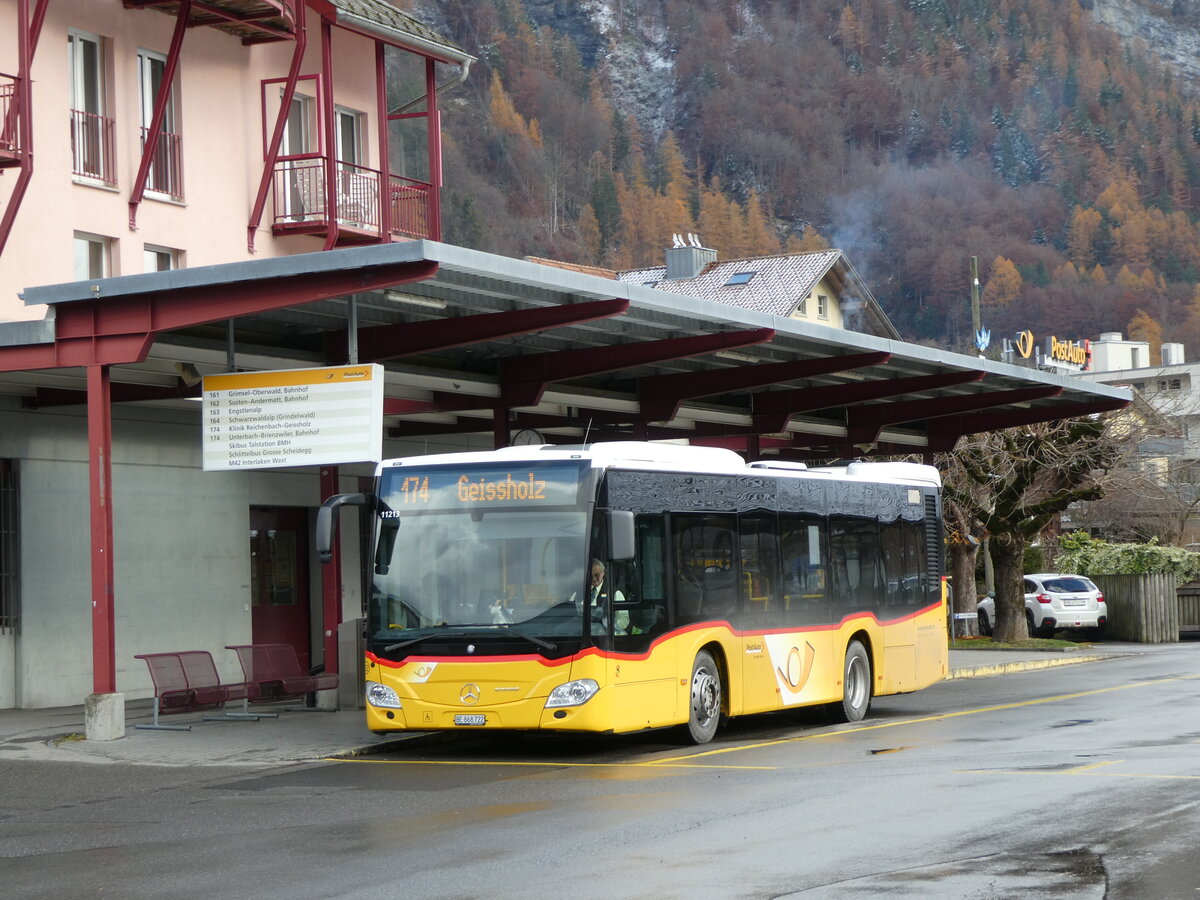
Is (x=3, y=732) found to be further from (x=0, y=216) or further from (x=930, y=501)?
(x=930, y=501)

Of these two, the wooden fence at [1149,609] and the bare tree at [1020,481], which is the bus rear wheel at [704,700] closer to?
the bare tree at [1020,481]

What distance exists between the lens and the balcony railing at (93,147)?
25219 mm

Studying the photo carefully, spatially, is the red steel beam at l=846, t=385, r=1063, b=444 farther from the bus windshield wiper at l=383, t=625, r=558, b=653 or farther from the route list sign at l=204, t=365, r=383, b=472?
Result: the bus windshield wiper at l=383, t=625, r=558, b=653

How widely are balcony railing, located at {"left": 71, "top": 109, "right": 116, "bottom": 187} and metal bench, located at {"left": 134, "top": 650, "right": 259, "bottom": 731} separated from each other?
8.83 meters

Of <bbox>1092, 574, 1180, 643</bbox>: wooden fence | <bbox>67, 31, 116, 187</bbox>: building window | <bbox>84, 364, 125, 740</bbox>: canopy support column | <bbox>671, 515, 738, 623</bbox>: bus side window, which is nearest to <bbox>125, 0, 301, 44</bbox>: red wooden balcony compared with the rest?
<bbox>67, 31, 116, 187</bbox>: building window

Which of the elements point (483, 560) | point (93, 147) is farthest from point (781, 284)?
point (483, 560)

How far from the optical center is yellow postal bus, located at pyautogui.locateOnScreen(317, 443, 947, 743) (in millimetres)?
15211

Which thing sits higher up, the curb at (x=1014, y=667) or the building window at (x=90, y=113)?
the building window at (x=90, y=113)

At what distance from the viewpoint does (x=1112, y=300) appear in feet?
540

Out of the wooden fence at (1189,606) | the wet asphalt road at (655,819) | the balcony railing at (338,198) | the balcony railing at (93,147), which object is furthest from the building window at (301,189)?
the wooden fence at (1189,606)

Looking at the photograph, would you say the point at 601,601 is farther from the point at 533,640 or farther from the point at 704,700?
the point at 704,700

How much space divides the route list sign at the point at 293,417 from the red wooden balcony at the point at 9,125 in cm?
658

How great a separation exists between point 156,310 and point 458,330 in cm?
330

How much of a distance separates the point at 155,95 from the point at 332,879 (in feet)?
64.1
